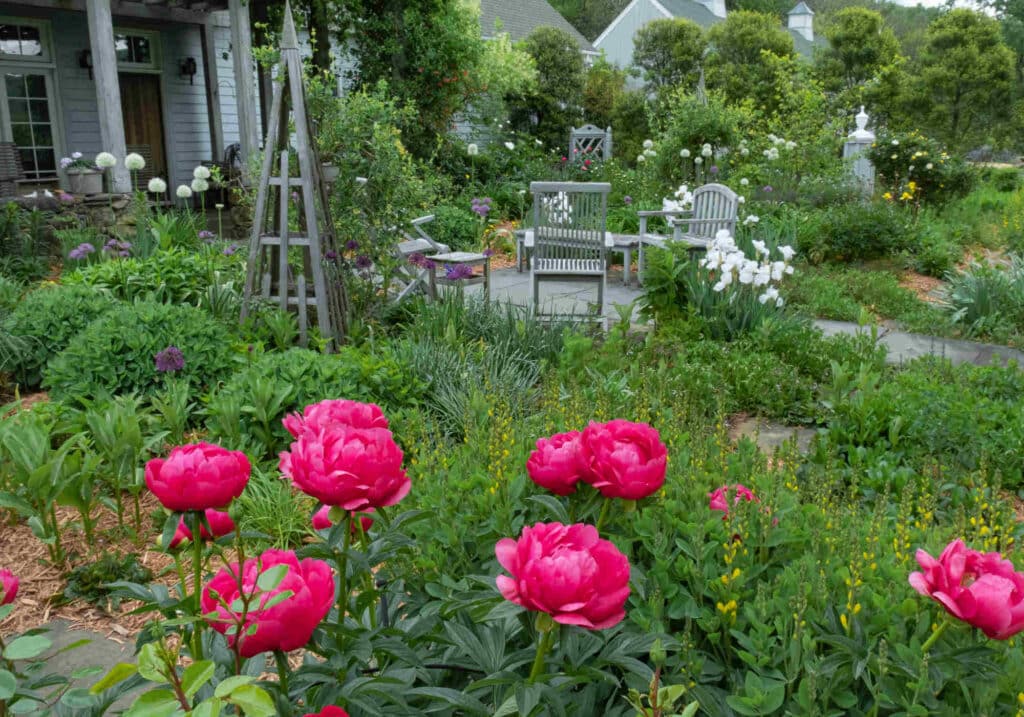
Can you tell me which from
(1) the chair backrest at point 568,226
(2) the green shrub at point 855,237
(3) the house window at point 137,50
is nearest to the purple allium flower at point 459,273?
(1) the chair backrest at point 568,226

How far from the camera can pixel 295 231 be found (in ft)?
16.9

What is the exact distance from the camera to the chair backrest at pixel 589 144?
15.2 metres

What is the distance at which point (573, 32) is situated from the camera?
24797 mm

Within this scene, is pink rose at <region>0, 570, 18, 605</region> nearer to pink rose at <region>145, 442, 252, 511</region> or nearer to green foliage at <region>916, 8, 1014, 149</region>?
pink rose at <region>145, 442, 252, 511</region>

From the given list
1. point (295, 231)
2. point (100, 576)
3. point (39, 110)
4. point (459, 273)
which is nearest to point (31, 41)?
point (39, 110)

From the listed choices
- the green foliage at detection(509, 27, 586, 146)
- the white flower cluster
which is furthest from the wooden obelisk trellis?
the green foliage at detection(509, 27, 586, 146)

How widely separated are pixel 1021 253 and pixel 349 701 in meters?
9.63

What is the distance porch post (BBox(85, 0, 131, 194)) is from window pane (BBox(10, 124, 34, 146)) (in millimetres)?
A: 2168

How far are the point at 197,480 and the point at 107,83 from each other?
9.93 metres

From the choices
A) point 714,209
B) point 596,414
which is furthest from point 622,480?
point 714,209

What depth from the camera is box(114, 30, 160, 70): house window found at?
11.9 metres

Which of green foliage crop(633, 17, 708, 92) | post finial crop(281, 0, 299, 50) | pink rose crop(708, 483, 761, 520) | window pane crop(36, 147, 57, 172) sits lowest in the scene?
pink rose crop(708, 483, 761, 520)

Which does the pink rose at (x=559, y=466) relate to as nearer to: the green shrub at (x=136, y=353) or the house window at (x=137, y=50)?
the green shrub at (x=136, y=353)

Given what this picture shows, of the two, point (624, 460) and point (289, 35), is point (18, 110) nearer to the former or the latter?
point (289, 35)
